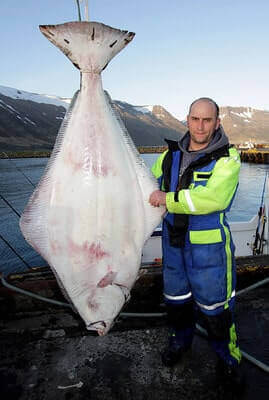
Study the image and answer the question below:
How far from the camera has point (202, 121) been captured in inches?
81.0

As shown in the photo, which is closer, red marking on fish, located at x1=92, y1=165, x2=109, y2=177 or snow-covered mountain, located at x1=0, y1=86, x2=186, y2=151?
red marking on fish, located at x1=92, y1=165, x2=109, y2=177

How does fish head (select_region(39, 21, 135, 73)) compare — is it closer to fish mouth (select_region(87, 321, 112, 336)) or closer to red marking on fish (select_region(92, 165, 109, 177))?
red marking on fish (select_region(92, 165, 109, 177))

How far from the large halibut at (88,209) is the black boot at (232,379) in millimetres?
1038

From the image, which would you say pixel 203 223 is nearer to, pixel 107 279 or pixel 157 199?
pixel 157 199

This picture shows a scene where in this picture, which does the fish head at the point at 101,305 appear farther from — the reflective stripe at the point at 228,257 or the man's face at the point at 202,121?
the man's face at the point at 202,121

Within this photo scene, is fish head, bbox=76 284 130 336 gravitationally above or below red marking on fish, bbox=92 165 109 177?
below

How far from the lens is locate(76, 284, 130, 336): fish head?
1.86 m

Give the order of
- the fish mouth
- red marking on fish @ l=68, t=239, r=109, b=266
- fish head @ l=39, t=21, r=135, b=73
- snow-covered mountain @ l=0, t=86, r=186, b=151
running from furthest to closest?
snow-covered mountain @ l=0, t=86, r=186, b=151 < the fish mouth < red marking on fish @ l=68, t=239, r=109, b=266 < fish head @ l=39, t=21, r=135, b=73

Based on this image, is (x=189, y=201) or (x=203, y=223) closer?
(x=189, y=201)

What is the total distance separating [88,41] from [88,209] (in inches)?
35.8

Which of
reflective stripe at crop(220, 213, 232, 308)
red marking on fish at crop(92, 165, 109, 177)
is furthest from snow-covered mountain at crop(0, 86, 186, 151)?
red marking on fish at crop(92, 165, 109, 177)

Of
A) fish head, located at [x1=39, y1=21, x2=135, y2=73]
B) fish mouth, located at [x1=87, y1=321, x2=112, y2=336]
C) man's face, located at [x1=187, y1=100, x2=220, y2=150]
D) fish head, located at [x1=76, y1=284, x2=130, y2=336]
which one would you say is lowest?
fish mouth, located at [x1=87, y1=321, x2=112, y2=336]

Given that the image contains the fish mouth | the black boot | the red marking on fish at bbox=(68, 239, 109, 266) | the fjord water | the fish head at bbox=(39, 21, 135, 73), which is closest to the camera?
the fish head at bbox=(39, 21, 135, 73)

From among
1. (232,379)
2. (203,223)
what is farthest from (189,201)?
(232,379)
